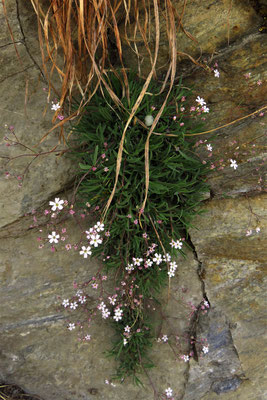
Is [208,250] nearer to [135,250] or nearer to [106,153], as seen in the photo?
[135,250]

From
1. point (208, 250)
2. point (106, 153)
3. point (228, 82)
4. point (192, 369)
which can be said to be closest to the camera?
point (106, 153)

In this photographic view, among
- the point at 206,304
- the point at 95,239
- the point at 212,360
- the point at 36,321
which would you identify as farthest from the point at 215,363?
the point at 95,239

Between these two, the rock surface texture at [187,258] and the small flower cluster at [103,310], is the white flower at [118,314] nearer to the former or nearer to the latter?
the small flower cluster at [103,310]

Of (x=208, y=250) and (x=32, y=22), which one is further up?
(x=32, y=22)

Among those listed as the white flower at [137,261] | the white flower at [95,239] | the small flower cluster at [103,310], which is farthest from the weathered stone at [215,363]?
the white flower at [95,239]

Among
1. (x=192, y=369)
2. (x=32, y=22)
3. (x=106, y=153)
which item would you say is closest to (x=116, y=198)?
(x=106, y=153)

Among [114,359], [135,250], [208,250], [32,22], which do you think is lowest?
[114,359]
